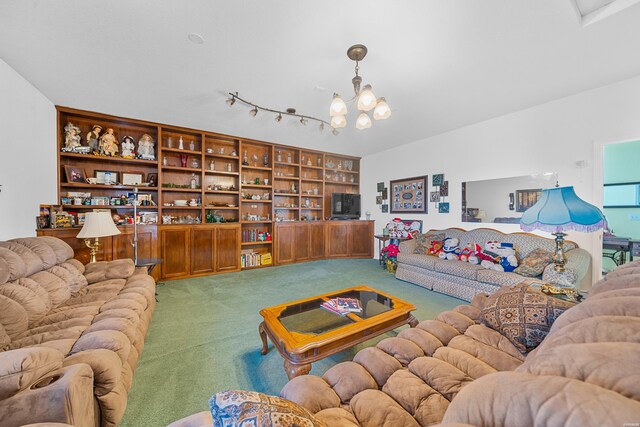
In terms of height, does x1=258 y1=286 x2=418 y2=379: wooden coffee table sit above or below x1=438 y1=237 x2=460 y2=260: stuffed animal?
below

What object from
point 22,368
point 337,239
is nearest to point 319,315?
point 22,368

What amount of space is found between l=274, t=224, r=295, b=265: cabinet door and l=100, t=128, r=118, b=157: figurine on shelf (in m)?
2.98

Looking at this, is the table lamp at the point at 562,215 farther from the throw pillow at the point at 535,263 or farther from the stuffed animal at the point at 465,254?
the stuffed animal at the point at 465,254

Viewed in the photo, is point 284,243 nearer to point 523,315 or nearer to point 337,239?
point 337,239

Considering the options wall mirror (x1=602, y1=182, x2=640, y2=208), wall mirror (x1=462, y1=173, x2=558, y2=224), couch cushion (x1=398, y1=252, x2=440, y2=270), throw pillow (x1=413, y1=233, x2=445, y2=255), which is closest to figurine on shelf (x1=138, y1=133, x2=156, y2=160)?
couch cushion (x1=398, y1=252, x2=440, y2=270)

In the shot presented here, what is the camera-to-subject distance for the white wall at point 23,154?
2211 mm

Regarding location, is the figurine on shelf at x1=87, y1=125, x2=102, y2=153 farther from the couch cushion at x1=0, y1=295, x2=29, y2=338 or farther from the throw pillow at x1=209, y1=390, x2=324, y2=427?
the throw pillow at x1=209, y1=390, x2=324, y2=427

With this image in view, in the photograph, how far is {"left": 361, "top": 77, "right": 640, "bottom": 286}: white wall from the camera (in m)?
2.71

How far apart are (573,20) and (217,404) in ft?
10.7

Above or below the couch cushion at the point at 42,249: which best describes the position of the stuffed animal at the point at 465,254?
below

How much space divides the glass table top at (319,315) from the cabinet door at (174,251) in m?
2.86

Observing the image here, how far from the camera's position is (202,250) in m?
4.15

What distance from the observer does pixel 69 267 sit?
2.18 m

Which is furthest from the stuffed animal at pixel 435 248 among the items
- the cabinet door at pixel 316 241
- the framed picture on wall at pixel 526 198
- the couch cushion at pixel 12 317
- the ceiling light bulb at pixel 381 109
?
the couch cushion at pixel 12 317
